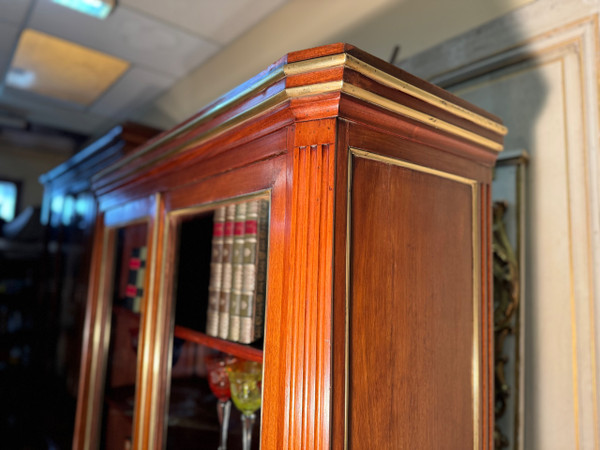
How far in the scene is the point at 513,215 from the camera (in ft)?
2.87

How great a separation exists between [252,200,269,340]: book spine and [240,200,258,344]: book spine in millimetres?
17

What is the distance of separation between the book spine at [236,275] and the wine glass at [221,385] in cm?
10

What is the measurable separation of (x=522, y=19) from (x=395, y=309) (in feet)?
2.27

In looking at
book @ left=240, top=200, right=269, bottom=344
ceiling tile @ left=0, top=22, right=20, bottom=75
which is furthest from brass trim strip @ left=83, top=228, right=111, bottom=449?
ceiling tile @ left=0, top=22, right=20, bottom=75

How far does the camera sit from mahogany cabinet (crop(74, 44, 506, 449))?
1.69 feet

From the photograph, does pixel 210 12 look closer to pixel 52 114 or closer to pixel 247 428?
pixel 247 428

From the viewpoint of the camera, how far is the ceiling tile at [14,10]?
5.08 ft

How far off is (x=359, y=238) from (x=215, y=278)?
1.47ft

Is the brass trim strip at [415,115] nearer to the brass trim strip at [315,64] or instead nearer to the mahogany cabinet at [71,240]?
the brass trim strip at [315,64]

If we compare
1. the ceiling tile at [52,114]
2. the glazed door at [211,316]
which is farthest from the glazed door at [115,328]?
the ceiling tile at [52,114]

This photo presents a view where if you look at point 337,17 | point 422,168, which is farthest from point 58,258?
point 422,168

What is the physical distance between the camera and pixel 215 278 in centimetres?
90

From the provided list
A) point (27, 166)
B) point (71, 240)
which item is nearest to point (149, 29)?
point (71, 240)

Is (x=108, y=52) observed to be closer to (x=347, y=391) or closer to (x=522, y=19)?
(x=522, y=19)
